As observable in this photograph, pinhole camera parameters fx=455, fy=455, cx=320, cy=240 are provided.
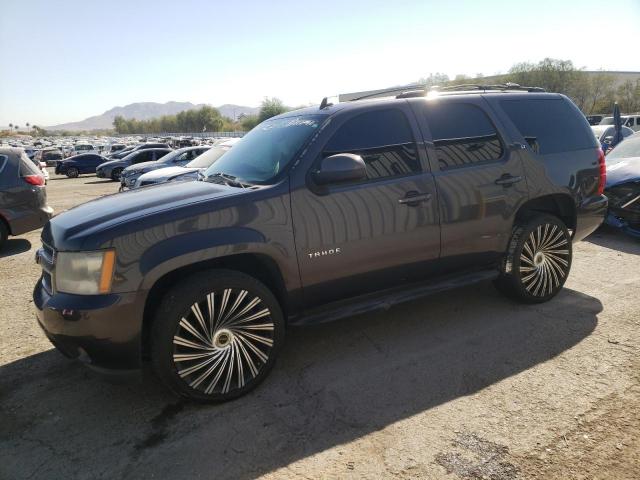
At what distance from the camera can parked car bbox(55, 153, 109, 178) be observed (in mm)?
27047

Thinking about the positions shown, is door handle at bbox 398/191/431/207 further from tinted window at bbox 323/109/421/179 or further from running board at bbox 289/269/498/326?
running board at bbox 289/269/498/326

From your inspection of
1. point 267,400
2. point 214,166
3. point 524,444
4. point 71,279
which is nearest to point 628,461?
point 524,444

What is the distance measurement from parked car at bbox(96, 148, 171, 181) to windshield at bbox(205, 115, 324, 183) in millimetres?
18661

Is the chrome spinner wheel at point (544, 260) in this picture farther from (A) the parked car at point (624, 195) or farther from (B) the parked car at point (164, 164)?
(B) the parked car at point (164, 164)

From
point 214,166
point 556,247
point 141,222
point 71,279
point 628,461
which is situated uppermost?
point 214,166

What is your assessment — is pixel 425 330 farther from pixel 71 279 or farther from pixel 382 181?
pixel 71 279

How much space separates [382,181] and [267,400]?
176 centimetres

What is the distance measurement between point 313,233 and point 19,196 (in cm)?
659

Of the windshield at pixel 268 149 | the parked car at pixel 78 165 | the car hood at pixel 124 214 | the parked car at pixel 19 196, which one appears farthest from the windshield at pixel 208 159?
the parked car at pixel 78 165

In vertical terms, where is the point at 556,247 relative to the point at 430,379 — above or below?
above

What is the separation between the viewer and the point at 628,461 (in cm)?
232

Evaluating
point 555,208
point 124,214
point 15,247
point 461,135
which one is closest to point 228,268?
point 124,214

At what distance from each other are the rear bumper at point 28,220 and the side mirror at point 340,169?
6.61 m

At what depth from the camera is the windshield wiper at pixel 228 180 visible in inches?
130
